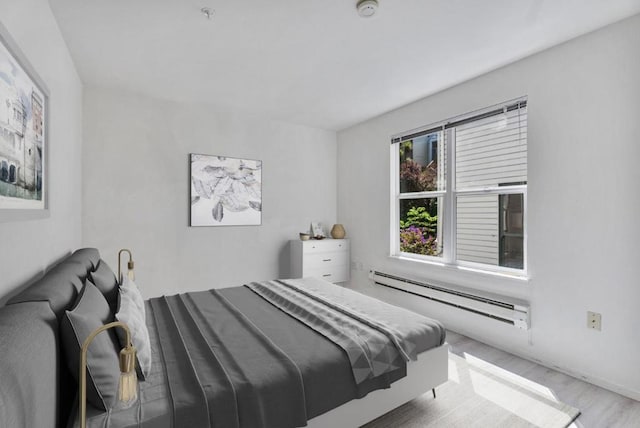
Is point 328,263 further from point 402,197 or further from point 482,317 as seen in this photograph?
point 482,317

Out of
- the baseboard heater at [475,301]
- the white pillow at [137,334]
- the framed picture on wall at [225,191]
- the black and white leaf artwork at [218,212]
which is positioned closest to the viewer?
the white pillow at [137,334]

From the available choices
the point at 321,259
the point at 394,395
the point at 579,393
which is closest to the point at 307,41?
the point at 394,395

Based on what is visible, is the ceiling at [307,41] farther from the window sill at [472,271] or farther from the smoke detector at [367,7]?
the window sill at [472,271]

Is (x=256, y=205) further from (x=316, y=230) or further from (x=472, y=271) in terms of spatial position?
(x=472, y=271)

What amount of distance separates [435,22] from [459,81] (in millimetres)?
1109

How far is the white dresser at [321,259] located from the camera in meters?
4.15

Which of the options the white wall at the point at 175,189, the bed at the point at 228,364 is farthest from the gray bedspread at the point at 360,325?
the white wall at the point at 175,189

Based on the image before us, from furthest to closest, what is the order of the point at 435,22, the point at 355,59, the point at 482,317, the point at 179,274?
the point at 179,274, the point at 482,317, the point at 355,59, the point at 435,22

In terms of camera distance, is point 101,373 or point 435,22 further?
point 435,22

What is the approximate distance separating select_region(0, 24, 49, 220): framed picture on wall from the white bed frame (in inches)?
63.9

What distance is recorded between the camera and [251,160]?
13.4 feet

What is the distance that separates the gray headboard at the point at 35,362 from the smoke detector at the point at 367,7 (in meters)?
2.13

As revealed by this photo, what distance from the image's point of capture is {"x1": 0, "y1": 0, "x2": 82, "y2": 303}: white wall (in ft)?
4.42

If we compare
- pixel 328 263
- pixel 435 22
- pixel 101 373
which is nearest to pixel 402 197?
pixel 328 263
